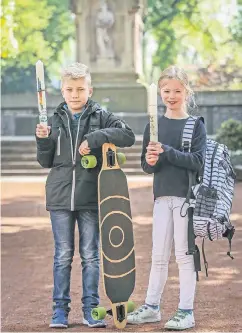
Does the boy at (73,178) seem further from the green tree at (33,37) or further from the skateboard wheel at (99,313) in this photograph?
the green tree at (33,37)

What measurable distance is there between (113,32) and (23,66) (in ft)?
50.4

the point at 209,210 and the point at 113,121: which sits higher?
the point at 113,121

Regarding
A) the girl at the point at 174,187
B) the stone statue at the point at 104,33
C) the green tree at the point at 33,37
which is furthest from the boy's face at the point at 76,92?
the green tree at the point at 33,37

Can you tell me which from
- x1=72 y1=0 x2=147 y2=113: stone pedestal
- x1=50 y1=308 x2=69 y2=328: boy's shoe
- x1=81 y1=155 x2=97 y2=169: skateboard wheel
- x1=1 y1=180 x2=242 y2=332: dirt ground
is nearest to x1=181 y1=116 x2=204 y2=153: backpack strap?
x1=81 y1=155 x2=97 y2=169: skateboard wheel

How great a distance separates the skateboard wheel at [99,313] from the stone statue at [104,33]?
23.3 m

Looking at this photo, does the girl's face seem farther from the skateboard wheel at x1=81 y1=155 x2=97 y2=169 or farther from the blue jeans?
the blue jeans

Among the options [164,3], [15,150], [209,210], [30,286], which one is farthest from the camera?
[164,3]

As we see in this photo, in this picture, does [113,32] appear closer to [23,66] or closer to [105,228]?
[23,66]

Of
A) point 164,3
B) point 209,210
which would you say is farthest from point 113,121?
point 164,3

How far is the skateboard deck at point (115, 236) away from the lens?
18.6 feet

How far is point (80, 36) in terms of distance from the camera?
1138 inches

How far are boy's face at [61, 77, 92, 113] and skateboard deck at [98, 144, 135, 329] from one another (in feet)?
1.21

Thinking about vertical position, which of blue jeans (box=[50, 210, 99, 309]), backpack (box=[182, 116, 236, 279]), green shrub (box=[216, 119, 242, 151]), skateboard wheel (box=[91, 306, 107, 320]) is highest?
backpack (box=[182, 116, 236, 279])

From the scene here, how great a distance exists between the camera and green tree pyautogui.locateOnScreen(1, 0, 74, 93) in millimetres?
39031
